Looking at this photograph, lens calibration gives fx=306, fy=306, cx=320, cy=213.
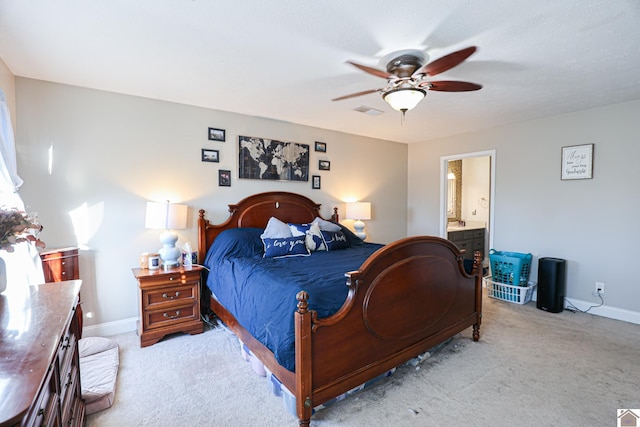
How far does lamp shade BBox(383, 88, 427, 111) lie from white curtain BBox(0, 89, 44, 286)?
266 centimetres

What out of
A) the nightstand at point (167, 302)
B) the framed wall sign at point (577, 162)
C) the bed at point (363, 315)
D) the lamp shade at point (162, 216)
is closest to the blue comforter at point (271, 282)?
the bed at point (363, 315)

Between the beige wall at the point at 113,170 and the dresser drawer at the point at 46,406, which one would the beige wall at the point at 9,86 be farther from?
the dresser drawer at the point at 46,406

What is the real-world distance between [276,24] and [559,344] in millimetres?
3580

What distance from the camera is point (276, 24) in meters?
1.88

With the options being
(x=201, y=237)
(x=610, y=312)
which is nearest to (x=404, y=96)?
(x=201, y=237)

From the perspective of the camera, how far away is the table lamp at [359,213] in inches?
180

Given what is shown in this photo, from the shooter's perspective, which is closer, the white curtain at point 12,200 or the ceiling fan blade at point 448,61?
the ceiling fan blade at point 448,61

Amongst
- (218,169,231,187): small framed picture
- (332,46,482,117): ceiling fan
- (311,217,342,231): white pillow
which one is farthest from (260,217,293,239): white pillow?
(332,46,482,117): ceiling fan

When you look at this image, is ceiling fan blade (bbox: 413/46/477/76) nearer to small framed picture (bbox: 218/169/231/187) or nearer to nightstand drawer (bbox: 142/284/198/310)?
small framed picture (bbox: 218/169/231/187)

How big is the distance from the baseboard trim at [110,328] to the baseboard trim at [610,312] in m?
5.09

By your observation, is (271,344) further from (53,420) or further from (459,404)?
(459,404)

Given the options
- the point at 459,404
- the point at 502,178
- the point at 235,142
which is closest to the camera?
the point at 459,404

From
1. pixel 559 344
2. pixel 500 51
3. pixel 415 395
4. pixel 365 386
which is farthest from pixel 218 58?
pixel 559 344

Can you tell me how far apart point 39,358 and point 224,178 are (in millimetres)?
2890
